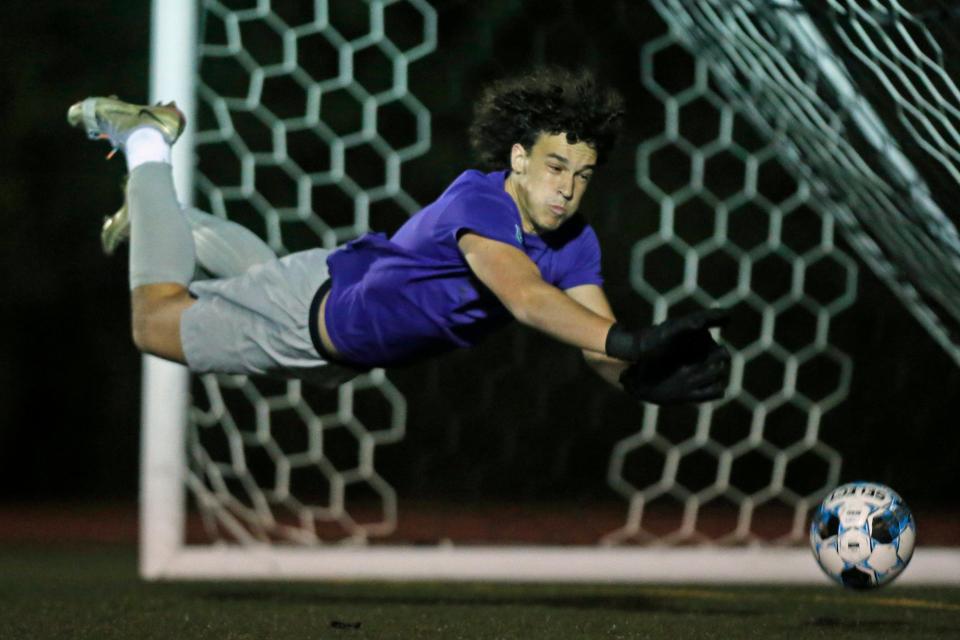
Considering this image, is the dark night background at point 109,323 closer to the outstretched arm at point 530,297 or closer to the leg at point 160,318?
the leg at point 160,318

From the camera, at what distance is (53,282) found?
827 cm

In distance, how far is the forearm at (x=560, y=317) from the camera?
2.49 meters

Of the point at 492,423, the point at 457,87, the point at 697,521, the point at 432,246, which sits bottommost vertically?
the point at 697,521

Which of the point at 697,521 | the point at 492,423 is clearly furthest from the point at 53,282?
the point at 697,521

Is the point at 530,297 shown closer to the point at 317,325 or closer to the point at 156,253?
the point at 317,325

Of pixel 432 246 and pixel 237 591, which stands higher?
pixel 432 246

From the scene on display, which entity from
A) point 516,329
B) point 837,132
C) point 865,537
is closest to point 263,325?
point 865,537

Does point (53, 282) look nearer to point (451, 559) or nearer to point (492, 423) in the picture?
point (492, 423)

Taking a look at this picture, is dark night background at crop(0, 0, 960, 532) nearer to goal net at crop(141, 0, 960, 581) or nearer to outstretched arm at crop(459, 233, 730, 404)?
goal net at crop(141, 0, 960, 581)

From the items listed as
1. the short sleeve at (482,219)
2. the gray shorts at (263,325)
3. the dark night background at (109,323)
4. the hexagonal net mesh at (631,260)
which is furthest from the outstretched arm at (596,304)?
the dark night background at (109,323)

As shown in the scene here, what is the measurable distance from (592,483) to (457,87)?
2.27 metres

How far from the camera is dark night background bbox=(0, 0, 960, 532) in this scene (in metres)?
7.61

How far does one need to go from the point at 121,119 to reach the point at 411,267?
3.19 feet

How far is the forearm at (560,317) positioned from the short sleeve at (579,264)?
58cm
